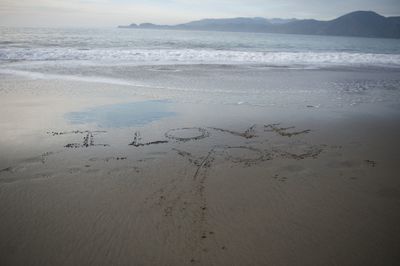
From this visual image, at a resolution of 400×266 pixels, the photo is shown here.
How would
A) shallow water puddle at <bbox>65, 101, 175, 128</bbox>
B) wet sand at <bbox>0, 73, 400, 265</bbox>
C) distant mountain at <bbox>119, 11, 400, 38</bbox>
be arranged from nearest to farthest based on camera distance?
wet sand at <bbox>0, 73, 400, 265</bbox>
shallow water puddle at <bbox>65, 101, 175, 128</bbox>
distant mountain at <bbox>119, 11, 400, 38</bbox>

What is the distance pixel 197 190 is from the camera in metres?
4.63

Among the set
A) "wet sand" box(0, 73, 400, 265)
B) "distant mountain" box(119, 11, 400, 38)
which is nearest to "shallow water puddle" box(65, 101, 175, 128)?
"wet sand" box(0, 73, 400, 265)

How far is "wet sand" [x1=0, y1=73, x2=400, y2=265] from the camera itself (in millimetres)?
3436

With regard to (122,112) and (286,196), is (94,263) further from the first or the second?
(122,112)

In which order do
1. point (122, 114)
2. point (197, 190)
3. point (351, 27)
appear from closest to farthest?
point (197, 190) → point (122, 114) → point (351, 27)

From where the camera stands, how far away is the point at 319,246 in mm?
3502

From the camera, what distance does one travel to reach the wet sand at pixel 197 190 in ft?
11.3

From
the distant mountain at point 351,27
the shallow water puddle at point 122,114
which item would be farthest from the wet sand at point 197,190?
the distant mountain at point 351,27

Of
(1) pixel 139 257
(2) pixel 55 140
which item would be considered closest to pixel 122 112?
(2) pixel 55 140

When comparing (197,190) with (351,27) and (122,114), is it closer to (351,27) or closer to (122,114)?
(122,114)

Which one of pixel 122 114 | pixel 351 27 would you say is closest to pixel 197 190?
pixel 122 114

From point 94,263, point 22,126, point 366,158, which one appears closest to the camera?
point 94,263

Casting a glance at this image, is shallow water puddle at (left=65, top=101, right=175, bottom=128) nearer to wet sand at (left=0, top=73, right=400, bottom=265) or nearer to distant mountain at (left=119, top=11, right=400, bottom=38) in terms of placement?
wet sand at (left=0, top=73, right=400, bottom=265)

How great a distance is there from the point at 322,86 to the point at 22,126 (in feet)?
37.8
